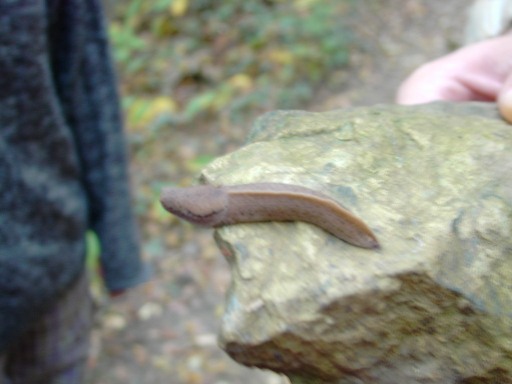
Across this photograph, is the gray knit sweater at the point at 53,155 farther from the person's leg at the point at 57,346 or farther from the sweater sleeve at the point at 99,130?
the person's leg at the point at 57,346

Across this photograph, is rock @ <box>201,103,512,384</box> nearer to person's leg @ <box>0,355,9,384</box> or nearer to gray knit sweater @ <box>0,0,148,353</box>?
gray knit sweater @ <box>0,0,148,353</box>

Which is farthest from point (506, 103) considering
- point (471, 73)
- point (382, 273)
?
point (382, 273)

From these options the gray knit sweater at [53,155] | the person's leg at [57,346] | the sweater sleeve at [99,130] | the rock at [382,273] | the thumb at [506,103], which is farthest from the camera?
the person's leg at [57,346]

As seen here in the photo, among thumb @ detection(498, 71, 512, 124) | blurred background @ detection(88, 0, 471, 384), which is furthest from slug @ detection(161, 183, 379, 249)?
blurred background @ detection(88, 0, 471, 384)

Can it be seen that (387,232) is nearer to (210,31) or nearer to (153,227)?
(153,227)

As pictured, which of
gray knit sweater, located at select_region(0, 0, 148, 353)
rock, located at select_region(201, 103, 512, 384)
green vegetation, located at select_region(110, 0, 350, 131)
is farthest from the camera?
green vegetation, located at select_region(110, 0, 350, 131)

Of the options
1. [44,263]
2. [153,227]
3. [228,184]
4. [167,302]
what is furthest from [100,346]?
[228,184]

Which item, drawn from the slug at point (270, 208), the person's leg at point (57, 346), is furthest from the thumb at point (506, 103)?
the person's leg at point (57, 346)
